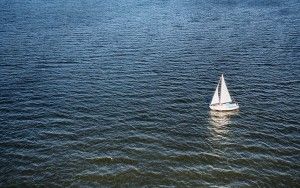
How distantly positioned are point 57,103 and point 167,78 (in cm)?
2183

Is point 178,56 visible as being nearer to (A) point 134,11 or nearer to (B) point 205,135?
(B) point 205,135

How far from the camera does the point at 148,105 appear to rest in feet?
206

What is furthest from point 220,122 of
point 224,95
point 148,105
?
point 148,105

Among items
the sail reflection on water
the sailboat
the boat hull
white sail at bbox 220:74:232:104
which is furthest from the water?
white sail at bbox 220:74:232:104

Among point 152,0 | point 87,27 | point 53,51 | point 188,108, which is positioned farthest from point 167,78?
point 152,0

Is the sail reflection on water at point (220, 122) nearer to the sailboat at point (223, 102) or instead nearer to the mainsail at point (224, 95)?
the sailboat at point (223, 102)

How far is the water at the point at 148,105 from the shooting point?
4678cm

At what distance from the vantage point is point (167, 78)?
73.1 m

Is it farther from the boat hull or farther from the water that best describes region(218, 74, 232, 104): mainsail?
the water

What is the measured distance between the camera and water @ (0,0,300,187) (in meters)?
46.8

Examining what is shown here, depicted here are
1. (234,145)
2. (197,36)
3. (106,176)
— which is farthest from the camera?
(197,36)

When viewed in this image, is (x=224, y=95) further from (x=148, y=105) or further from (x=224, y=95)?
(x=148, y=105)

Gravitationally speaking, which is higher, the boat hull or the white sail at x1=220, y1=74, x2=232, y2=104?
the white sail at x1=220, y1=74, x2=232, y2=104

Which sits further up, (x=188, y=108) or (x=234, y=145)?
(x=188, y=108)
